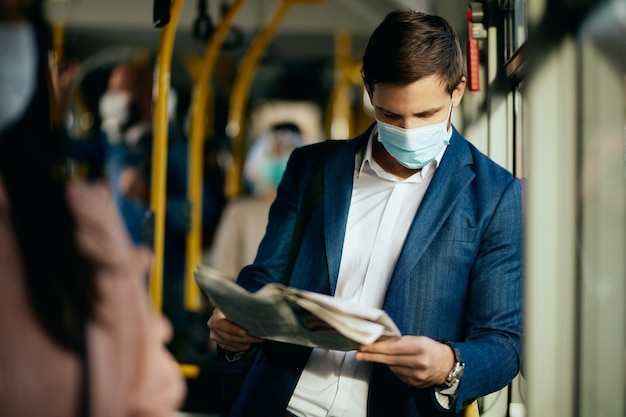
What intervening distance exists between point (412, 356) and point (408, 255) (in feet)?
0.93

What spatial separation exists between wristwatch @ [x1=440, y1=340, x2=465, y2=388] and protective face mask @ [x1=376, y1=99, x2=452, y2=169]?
18.6 inches

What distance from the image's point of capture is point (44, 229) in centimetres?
138

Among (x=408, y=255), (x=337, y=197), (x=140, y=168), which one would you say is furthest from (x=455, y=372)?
(x=140, y=168)

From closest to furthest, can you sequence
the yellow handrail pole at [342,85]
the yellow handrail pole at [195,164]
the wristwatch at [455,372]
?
the wristwatch at [455,372], the yellow handrail pole at [195,164], the yellow handrail pole at [342,85]

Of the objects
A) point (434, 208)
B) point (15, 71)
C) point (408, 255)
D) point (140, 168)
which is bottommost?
point (140, 168)

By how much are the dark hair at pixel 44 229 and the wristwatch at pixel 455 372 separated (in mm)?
958

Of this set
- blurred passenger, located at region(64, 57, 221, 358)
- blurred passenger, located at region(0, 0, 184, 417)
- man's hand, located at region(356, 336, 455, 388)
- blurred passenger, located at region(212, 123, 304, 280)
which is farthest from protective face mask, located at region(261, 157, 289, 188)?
blurred passenger, located at region(0, 0, 184, 417)

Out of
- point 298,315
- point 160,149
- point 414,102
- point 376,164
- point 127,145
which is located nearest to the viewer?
point 298,315

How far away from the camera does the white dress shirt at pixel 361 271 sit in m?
2.22

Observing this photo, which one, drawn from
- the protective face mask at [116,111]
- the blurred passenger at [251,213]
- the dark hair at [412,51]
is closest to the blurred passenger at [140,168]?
the protective face mask at [116,111]

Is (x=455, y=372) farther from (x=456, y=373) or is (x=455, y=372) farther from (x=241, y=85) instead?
(x=241, y=85)

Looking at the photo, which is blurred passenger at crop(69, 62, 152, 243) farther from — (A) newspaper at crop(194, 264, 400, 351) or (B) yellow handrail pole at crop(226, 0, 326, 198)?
(A) newspaper at crop(194, 264, 400, 351)

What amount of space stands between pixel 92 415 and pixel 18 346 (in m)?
0.15

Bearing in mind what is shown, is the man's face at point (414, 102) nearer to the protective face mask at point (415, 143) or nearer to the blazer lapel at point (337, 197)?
the protective face mask at point (415, 143)
